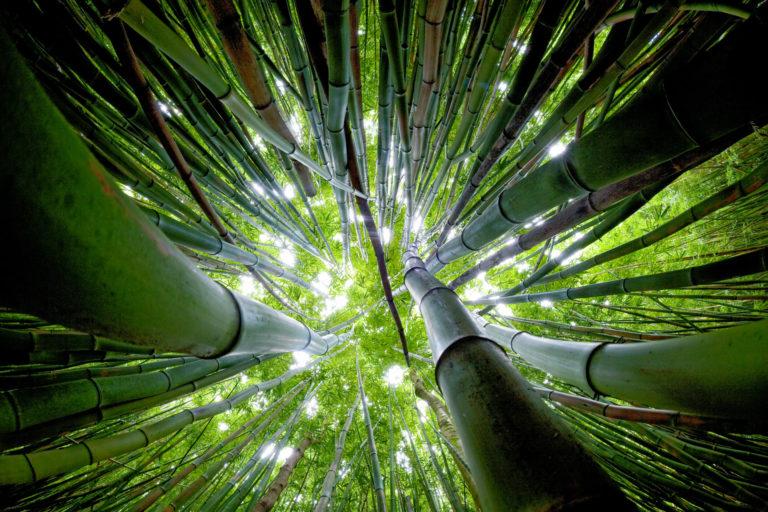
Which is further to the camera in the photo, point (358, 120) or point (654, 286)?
point (358, 120)

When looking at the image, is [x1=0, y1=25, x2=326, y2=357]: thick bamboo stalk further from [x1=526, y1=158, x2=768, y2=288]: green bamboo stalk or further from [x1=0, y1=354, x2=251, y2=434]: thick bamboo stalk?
[x1=526, y1=158, x2=768, y2=288]: green bamboo stalk

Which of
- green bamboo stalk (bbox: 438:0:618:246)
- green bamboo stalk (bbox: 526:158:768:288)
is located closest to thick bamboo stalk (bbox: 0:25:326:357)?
green bamboo stalk (bbox: 438:0:618:246)

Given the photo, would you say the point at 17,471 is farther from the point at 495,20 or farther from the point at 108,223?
the point at 495,20

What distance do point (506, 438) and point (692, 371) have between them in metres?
0.32

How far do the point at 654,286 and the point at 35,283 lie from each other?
1.69m

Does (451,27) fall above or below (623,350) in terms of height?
above

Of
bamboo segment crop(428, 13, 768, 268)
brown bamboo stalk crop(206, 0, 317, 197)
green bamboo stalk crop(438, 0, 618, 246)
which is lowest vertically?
bamboo segment crop(428, 13, 768, 268)

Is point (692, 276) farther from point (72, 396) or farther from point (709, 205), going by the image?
point (72, 396)

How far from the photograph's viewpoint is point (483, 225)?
1.15 meters

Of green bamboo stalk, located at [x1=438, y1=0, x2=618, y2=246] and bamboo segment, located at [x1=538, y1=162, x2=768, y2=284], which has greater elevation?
green bamboo stalk, located at [x1=438, y1=0, x2=618, y2=246]

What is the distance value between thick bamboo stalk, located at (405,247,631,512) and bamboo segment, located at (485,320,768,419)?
0.71 feet

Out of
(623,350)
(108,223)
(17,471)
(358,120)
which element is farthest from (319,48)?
(17,471)

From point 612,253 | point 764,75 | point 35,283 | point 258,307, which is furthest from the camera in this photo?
point 612,253

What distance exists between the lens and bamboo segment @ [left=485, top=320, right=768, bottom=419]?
1.46 feet
